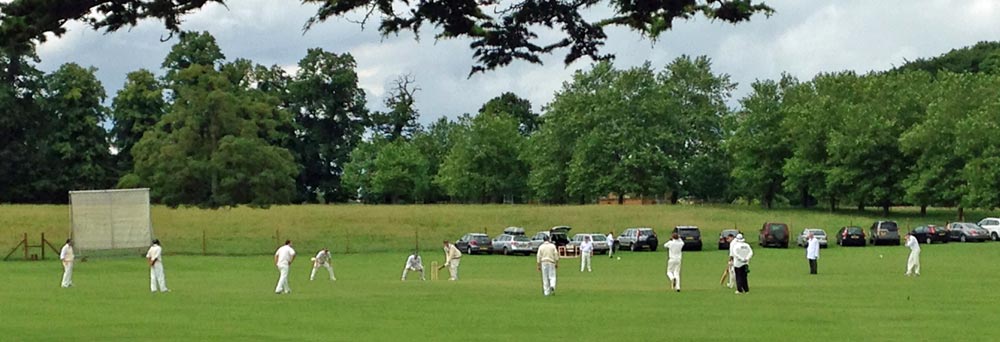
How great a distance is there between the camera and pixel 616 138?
358 ft

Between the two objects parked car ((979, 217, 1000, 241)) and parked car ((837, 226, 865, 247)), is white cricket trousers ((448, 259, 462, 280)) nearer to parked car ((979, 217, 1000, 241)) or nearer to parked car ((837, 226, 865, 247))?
parked car ((837, 226, 865, 247))

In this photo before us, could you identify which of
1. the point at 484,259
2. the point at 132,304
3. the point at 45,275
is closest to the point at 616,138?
the point at 484,259

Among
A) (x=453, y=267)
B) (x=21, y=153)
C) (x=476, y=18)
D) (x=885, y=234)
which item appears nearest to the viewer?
(x=476, y=18)

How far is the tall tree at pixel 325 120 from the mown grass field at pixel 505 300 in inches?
677

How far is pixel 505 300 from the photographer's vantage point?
29359 mm

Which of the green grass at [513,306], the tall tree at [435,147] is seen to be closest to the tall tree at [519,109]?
the tall tree at [435,147]

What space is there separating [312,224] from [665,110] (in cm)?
3641

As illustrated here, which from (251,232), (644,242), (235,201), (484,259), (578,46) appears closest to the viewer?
(578,46)

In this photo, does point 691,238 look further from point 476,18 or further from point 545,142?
point 476,18

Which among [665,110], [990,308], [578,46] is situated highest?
[665,110]

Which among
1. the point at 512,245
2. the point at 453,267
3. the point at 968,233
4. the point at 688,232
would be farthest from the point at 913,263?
the point at 968,233

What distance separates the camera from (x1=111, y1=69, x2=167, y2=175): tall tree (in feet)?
332

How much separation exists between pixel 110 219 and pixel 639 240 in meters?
27.9

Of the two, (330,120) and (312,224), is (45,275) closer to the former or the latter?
(312,224)
